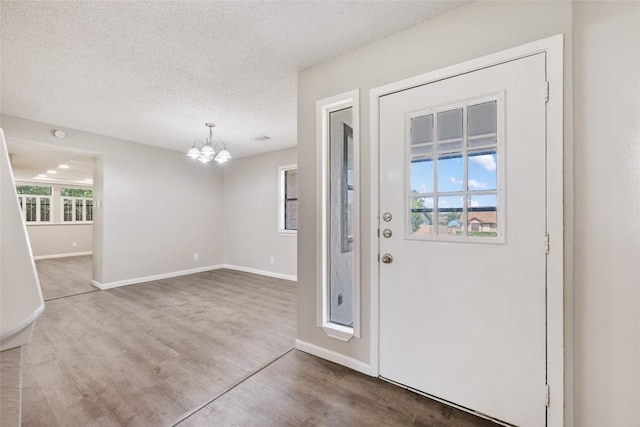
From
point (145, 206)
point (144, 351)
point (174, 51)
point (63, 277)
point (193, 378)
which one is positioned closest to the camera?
point (193, 378)

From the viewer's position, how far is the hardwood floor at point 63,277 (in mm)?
4250

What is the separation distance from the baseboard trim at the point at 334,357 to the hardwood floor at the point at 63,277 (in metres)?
3.91

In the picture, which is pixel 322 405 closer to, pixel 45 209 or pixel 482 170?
pixel 482 170

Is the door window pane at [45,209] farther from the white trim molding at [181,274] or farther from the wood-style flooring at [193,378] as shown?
the wood-style flooring at [193,378]

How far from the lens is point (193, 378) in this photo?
6.49 ft

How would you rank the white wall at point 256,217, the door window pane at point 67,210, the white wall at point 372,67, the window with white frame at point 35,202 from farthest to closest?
the door window pane at point 67,210 → the window with white frame at point 35,202 → the white wall at point 256,217 → the white wall at point 372,67

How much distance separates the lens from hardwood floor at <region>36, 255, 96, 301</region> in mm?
4250

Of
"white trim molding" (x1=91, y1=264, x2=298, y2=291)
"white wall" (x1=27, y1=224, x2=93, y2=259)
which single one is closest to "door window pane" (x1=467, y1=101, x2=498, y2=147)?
"white trim molding" (x1=91, y1=264, x2=298, y2=291)

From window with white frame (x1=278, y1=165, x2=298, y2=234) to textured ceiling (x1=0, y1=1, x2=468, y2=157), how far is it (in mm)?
1819

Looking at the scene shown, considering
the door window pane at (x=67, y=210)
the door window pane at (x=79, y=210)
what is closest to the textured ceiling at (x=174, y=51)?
the door window pane at (x=67, y=210)

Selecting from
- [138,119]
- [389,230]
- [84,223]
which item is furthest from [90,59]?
[84,223]

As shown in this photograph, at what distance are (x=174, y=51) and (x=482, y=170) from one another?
7.77ft

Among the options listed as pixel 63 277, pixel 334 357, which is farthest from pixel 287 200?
pixel 63 277

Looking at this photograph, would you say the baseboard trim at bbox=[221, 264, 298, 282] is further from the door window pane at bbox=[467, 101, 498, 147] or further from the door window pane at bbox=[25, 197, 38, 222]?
the door window pane at bbox=[25, 197, 38, 222]
